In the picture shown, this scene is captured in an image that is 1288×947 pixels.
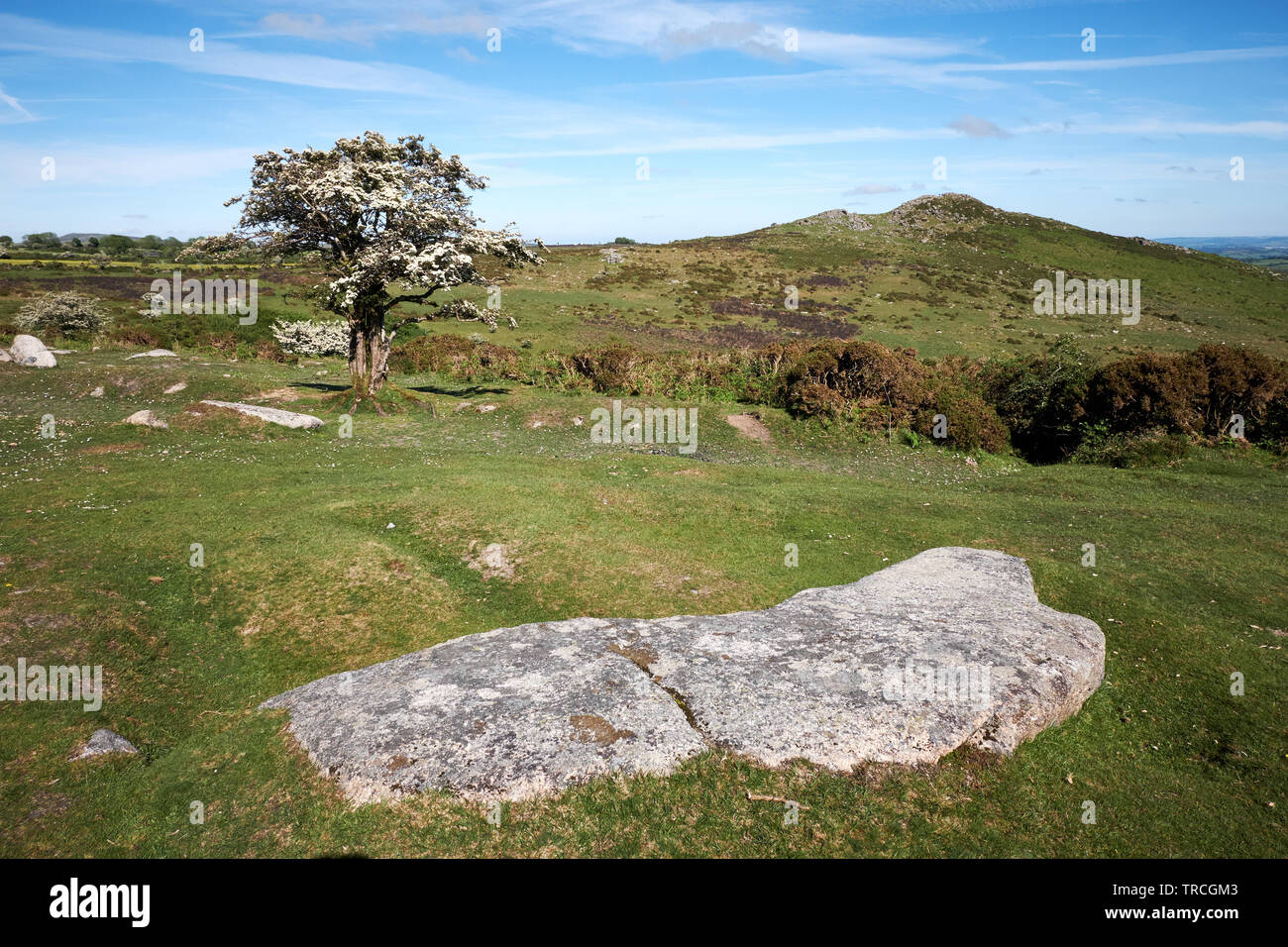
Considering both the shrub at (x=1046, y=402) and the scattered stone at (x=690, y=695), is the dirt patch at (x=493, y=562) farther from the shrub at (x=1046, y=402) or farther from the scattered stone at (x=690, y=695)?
the shrub at (x=1046, y=402)

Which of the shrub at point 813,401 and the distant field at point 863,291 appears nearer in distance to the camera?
the shrub at point 813,401

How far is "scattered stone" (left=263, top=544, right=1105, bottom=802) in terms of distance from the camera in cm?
844

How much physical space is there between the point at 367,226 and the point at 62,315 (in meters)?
30.0

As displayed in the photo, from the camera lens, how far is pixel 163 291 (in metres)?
72.1

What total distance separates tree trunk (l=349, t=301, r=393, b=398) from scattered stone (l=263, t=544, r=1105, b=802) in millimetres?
23221

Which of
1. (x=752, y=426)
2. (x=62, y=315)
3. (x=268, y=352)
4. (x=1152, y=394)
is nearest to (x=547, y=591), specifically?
(x=752, y=426)

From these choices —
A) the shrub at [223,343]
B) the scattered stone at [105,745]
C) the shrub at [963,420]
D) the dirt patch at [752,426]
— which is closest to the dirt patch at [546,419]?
the dirt patch at [752,426]

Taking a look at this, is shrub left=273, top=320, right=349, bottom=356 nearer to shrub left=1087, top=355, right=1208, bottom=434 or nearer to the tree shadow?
the tree shadow

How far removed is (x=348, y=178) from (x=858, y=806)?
29.4 metres

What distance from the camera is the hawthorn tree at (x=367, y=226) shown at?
1089 inches

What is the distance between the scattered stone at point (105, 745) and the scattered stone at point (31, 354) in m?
34.9

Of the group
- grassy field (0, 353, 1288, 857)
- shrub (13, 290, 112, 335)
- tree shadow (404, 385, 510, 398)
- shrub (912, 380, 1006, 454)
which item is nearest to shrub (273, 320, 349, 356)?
tree shadow (404, 385, 510, 398)
